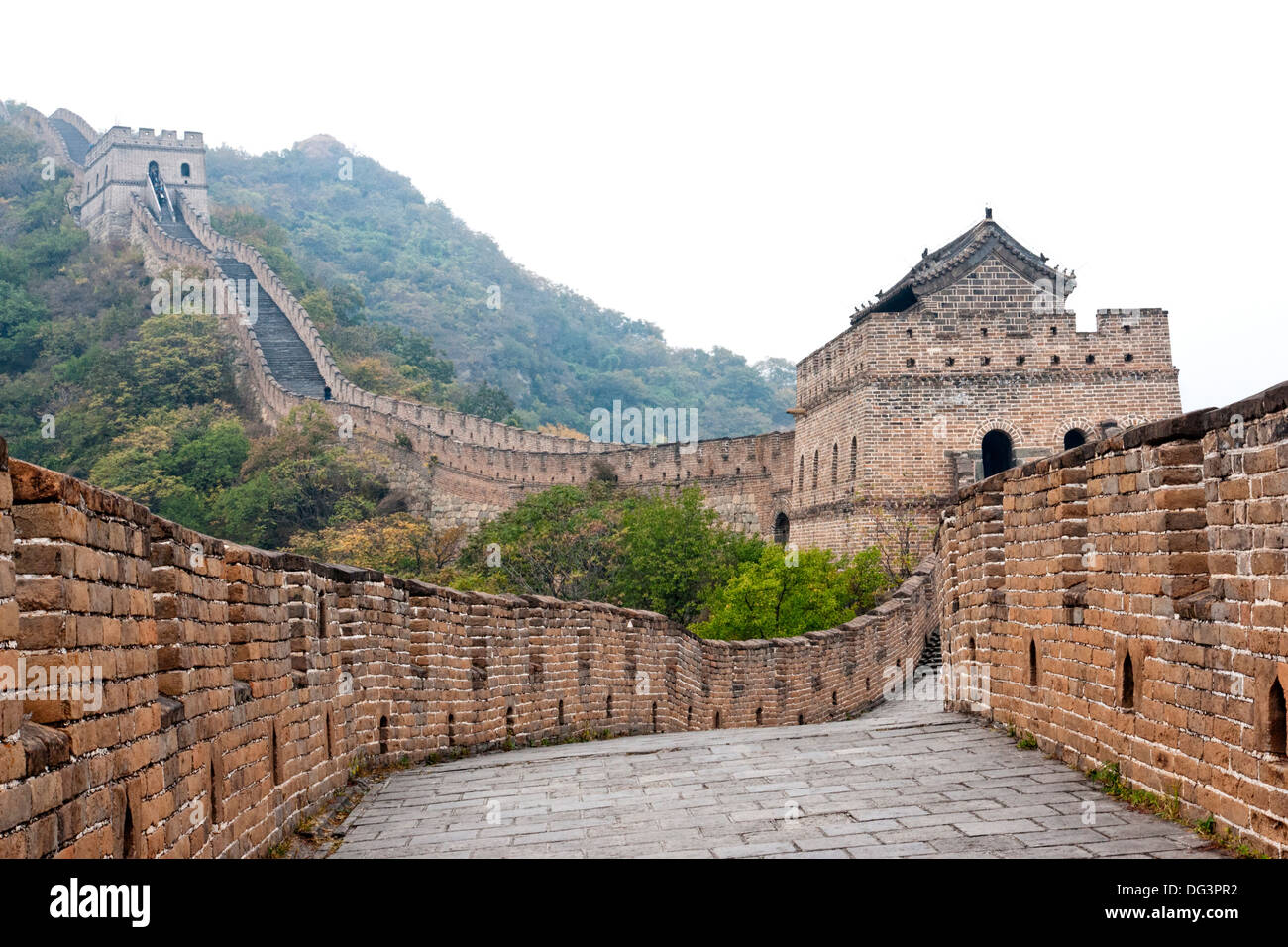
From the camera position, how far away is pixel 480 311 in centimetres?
10400

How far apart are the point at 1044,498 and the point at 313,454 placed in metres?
38.9

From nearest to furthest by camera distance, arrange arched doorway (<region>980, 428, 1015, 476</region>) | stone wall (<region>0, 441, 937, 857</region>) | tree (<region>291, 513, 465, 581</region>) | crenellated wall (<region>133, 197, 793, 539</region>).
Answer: stone wall (<region>0, 441, 937, 857</region>) → arched doorway (<region>980, 428, 1015, 476</region>) → crenellated wall (<region>133, 197, 793, 539</region>) → tree (<region>291, 513, 465, 581</region>)

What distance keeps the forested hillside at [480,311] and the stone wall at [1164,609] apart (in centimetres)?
6680

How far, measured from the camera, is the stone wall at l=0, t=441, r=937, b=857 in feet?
13.3

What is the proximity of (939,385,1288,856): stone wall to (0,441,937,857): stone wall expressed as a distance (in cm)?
423

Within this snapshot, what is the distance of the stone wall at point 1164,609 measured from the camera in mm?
5621

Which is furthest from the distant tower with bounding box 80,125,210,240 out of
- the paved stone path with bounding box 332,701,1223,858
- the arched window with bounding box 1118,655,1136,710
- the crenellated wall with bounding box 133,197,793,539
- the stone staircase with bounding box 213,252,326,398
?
the arched window with bounding box 1118,655,1136,710

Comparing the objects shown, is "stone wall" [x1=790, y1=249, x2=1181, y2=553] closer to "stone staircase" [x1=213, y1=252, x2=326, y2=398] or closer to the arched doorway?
the arched doorway

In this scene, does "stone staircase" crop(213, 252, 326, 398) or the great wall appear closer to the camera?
the great wall

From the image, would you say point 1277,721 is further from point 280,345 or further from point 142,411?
point 280,345

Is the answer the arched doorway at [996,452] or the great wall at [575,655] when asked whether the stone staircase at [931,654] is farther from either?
the arched doorway at [996,452]

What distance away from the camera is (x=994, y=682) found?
1038 cm

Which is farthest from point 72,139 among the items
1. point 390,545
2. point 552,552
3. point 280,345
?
point 552,552
